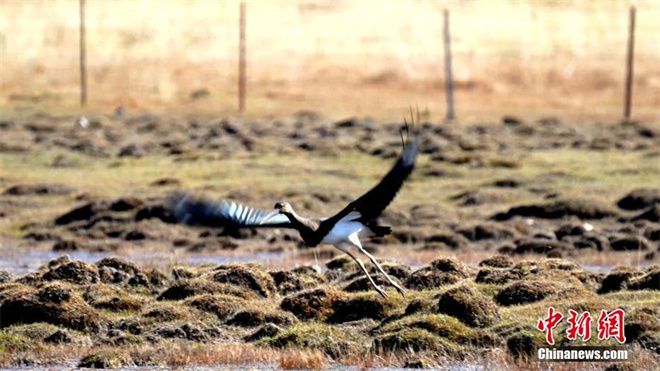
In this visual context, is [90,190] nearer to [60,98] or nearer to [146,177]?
[146,177]

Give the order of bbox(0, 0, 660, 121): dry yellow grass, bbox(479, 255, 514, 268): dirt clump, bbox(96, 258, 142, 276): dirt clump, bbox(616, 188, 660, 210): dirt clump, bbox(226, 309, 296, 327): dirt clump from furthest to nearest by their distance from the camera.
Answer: bbox(0, 0, 660, 121): dry yellow grass < bbox(616, 188, 660, 210): dirt clump < bbox(479, 255, 514, 268): dirt clump < bbox(96, 258, 142, 276): dirt clump < bbox(226, 309, 296, 327): dirt clump

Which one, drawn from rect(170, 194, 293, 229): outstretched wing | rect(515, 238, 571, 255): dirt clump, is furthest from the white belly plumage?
rect(515, 238, 571, 255): dirt clump

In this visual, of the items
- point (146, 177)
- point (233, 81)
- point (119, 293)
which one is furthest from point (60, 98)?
point (119, 293)

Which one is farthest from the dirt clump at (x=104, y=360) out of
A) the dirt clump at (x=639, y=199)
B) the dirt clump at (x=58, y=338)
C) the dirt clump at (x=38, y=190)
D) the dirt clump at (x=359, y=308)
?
the dirt clump at (x=38, y=190)

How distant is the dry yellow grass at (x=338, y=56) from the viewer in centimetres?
8219

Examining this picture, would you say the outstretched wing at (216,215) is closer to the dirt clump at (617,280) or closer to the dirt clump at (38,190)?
the dirt clump at (617,280)

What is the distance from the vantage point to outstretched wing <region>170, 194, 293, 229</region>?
15.3 m

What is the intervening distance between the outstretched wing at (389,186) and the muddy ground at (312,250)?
173 centimetres

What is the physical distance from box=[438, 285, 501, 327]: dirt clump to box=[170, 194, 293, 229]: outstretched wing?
254cm

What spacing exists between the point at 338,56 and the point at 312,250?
73.6m

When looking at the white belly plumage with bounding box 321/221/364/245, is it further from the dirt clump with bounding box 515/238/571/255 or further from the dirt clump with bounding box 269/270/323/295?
the dirt clump with bounding box 515/238/571/255

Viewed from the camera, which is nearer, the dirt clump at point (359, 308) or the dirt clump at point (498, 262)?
the dirt clump at point (359, 308)

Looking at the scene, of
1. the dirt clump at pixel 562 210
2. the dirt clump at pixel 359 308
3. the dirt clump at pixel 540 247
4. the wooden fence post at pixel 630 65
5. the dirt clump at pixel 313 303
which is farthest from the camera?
the wooden fence post at pixel 630 65

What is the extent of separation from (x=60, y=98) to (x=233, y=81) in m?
14.2
